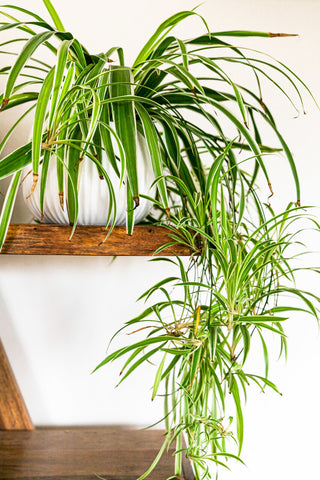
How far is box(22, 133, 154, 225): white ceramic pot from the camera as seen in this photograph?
88 cm

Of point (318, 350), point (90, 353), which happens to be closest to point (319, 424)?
point (318, 350)

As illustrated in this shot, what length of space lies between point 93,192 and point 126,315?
526 mm

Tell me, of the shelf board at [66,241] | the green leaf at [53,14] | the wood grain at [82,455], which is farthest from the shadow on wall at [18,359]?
the green leaf at [53,14]

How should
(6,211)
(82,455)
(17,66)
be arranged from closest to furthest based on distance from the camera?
(17,66), (6,211), (82,455)

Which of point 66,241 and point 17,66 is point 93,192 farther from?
point 17,66

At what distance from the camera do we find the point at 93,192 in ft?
2.88

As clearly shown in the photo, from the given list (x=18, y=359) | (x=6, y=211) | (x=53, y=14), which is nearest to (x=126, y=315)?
(x=18, y=359)

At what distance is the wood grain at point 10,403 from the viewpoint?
1206mm

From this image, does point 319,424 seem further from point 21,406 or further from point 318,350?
point 21,406

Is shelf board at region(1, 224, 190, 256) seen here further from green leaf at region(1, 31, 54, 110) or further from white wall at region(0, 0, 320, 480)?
white wall at region(0, 0, 320, 480)

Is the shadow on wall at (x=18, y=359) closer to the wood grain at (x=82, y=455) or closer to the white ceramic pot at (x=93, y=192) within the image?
the wood grain at (x=82, y=455)

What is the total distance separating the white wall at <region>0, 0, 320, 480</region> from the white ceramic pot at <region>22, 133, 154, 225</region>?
1.31ft

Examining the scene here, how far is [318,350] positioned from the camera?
135 centimetres

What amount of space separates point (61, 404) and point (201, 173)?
777 mm
